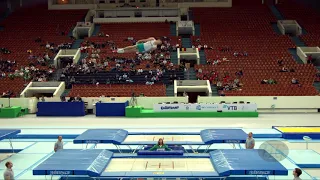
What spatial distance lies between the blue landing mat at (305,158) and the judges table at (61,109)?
17.3m

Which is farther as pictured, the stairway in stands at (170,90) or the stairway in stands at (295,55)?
the stairway in stands at (295,55)

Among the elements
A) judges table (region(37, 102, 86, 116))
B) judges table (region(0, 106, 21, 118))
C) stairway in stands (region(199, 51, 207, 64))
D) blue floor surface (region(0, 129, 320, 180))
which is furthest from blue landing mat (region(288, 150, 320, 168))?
stairway in stands (region(199, 51, 207, 64))

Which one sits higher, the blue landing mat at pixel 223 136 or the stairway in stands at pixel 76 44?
the stairway in stands at pixel 76 44

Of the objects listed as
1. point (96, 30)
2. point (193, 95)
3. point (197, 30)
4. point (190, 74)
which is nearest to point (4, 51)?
point (96, 30)

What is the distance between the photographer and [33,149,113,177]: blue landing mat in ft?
32.8

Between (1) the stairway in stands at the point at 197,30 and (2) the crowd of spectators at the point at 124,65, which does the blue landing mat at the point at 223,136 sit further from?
(1) the stairway in stands at the point at 197,30

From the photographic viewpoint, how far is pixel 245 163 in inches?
417

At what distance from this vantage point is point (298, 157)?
14094 mm

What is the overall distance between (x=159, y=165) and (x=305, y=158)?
20.2 feet

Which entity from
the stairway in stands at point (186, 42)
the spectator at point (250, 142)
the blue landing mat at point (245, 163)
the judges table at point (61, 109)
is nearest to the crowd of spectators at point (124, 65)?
the stairway in stands at point (186, 42)

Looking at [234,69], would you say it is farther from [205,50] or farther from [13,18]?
[13,18]

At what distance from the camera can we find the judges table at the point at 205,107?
88.0 ft

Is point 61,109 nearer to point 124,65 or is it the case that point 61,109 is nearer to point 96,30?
point 124,65

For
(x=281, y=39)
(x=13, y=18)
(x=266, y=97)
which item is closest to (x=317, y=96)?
(x=266, y=97)
